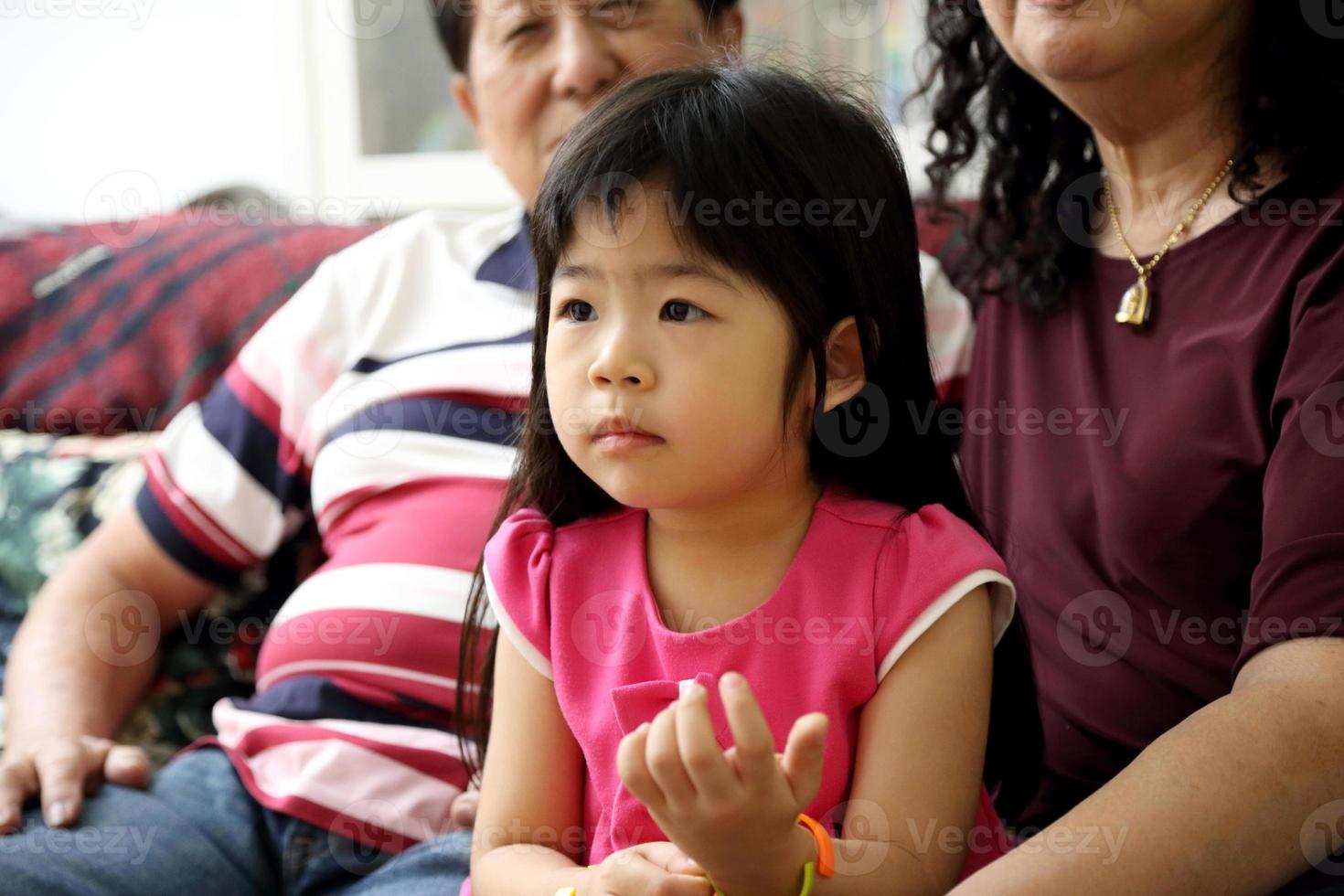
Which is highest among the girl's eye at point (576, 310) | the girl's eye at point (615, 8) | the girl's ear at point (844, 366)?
the girl's eye at point (615, 8)

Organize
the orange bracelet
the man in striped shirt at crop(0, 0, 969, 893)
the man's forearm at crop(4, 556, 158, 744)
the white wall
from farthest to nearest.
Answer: the white wall < the man's forearm at crop(4, 556, 158, 744) < the man in striped shirt at crop(0, 0, 969, 893) < the orange bracelet

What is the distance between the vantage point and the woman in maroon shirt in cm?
87

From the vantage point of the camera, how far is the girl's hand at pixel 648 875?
2.57 feet

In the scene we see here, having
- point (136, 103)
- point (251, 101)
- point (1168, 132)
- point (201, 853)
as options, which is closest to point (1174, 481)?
point (1168, 132)

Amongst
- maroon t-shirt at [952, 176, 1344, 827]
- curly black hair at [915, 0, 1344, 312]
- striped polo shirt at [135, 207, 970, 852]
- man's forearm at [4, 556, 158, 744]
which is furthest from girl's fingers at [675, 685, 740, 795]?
man's forearm at [4, 556, 158, 744]

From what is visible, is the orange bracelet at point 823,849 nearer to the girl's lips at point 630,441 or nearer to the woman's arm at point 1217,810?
the woman's arm at point 1217,810

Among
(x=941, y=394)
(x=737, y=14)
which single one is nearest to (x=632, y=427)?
(x=941, y=394)

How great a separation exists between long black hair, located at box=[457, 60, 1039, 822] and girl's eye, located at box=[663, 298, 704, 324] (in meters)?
0.04

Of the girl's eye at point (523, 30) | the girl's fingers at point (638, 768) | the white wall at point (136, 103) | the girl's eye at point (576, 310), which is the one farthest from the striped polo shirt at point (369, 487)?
the white wall at point (136, 103)

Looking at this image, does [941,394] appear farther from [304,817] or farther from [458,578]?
[304,817]

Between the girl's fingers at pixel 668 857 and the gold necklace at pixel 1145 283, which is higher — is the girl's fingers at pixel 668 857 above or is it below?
below

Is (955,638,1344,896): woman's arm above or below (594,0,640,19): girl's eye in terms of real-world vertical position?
below

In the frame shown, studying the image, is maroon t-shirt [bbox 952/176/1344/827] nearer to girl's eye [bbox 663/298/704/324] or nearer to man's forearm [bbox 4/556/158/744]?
girl's eye [bbox 663/298/704/324]

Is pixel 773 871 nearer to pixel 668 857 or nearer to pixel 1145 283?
pixel 668 857
